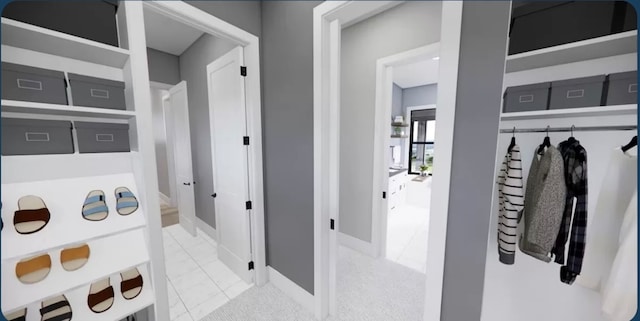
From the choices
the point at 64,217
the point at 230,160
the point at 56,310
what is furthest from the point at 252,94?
the point at 56,310

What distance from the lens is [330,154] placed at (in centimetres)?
150

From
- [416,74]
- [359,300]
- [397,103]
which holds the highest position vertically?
[416,74]

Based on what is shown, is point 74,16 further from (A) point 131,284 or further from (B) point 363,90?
(B) point 363,90

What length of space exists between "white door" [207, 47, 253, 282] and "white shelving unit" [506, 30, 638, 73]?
1.85 m

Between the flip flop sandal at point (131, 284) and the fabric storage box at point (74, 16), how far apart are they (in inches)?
56.5

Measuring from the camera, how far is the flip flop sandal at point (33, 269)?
977 millimetres

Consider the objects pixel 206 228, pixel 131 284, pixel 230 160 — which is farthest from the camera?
pixel 206 228

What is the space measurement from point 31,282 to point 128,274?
41 cm

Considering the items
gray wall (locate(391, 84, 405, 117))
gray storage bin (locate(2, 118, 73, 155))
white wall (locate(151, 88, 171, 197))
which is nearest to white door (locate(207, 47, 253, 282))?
gray storage bin (locate(2, 118, 73, 155))

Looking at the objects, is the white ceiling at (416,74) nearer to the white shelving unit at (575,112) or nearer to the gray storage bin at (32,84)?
the white shelving unit at (575,112)

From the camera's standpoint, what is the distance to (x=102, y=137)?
3.79ft

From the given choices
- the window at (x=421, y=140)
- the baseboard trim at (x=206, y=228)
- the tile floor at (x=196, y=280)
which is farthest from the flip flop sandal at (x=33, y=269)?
the window at (x=421, y=140)

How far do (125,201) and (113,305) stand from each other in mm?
618

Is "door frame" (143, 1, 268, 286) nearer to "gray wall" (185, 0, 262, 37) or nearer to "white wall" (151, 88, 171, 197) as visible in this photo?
"gray wall" (185, 0, 262, 37)
